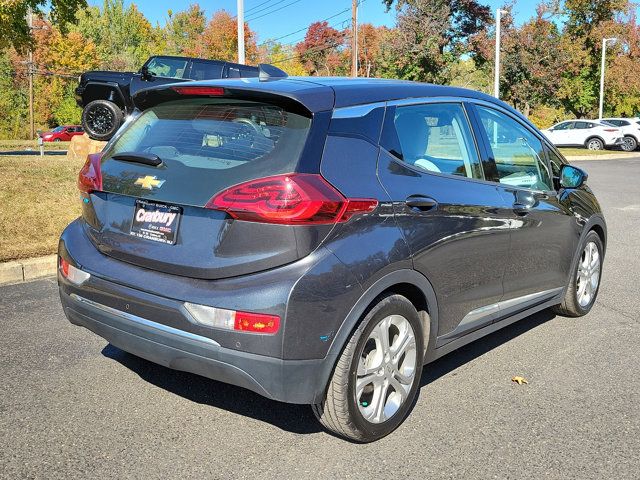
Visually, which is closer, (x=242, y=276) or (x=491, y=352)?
(x=242, y=276)

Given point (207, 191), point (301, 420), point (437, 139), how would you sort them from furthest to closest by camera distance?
point (437, 139) → point (301, 420) → point (207, 191)

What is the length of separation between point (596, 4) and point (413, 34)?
17.1m

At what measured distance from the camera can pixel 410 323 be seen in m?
3.38

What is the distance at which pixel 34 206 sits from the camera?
28.5 ft

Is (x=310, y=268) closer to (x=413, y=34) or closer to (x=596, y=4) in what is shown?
(x=413, y=34)

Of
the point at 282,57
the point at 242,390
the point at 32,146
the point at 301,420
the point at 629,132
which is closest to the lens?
the point at 301,420

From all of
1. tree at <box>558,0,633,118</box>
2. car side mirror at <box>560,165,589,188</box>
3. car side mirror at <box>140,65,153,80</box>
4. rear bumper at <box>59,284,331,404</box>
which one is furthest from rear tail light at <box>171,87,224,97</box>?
tree at <box>558,0,633,118</box>

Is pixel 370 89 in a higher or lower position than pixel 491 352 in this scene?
higher

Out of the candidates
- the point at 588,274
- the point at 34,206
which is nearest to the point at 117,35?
the point at 34,206

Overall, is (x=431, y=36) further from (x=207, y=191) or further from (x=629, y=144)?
(x=207, y=191)

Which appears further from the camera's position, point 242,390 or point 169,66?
point 169,66

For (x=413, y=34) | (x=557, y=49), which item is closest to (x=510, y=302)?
(x=413, y=34)

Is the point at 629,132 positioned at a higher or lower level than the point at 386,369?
higher

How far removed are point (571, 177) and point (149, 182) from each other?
3.12m
